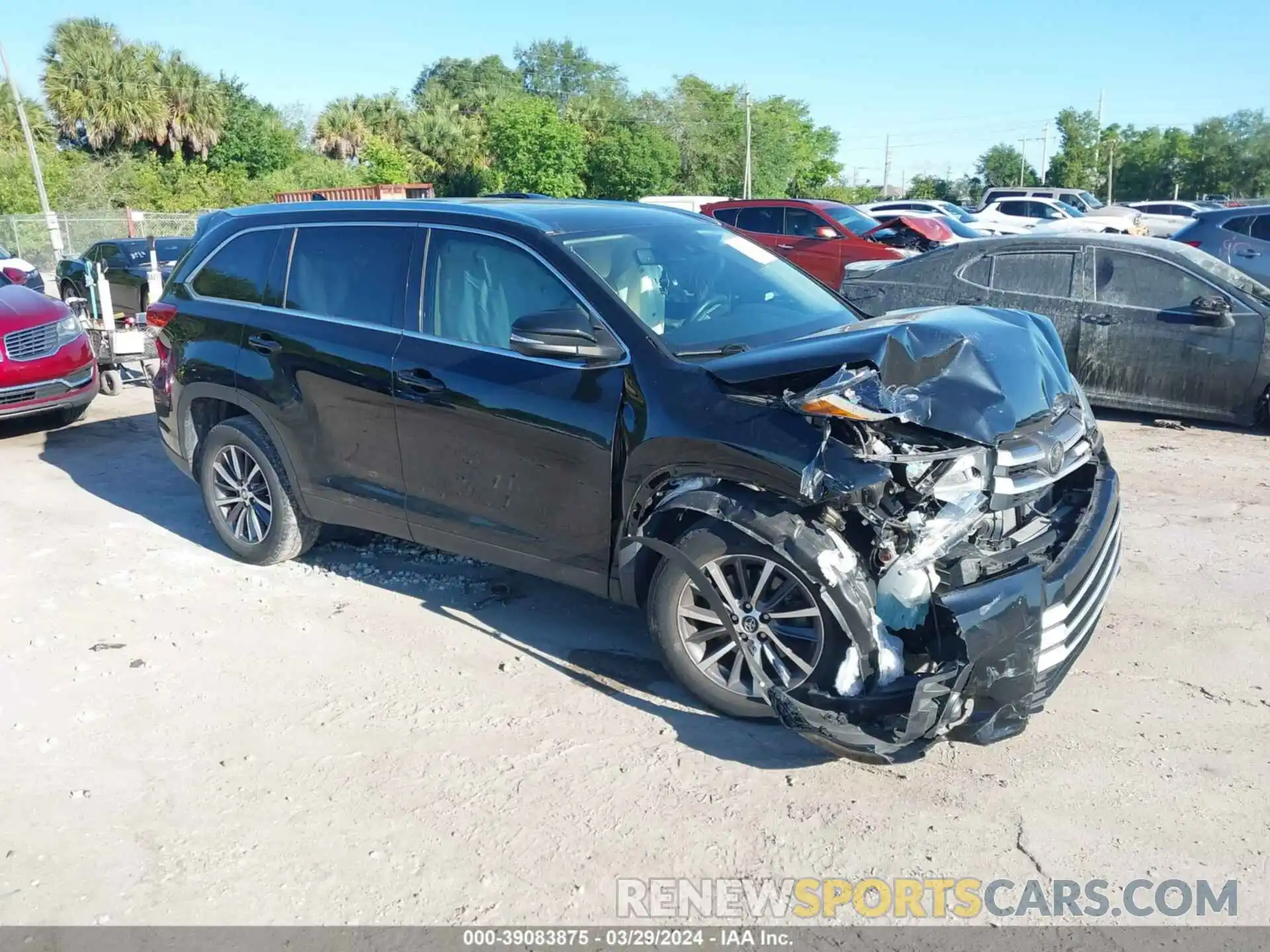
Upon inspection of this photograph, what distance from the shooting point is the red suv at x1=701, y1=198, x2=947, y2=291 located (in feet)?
50.2

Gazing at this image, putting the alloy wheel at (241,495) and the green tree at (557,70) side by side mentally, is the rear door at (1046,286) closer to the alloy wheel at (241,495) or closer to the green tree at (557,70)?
the alloy wheel at (241,495)

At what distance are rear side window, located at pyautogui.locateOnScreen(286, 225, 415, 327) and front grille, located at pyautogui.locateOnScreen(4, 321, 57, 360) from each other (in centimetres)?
488

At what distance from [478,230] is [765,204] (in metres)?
13.2

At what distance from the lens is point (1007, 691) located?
323cm

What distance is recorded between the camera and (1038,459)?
3.54m

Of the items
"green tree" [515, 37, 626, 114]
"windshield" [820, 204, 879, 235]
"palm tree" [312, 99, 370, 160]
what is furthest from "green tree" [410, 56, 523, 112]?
"windshield" [820, 204, 879, 235]

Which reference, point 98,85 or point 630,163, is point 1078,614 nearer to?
point 630,163

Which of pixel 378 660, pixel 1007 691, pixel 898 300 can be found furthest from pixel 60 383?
pixel 1007 691

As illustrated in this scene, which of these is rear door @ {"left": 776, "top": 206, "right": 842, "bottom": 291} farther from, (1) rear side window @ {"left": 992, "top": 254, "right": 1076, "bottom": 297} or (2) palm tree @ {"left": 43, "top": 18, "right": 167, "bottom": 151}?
(2) palm tree @ {"left": 43, "top": 18, "right": 167, "bottom": 151}

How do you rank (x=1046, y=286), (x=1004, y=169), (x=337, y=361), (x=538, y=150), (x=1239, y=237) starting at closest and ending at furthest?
(x=337, y=361) < (x=1046, y=286) < (x=1239, y=237) < (x=538, y=150) < (x=1004, y=169)

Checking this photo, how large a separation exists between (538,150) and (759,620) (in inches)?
1904

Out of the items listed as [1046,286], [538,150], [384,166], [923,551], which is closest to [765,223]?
[1046,286]

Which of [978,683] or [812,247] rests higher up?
[812,247]

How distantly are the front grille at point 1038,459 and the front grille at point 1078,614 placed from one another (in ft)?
1.10
